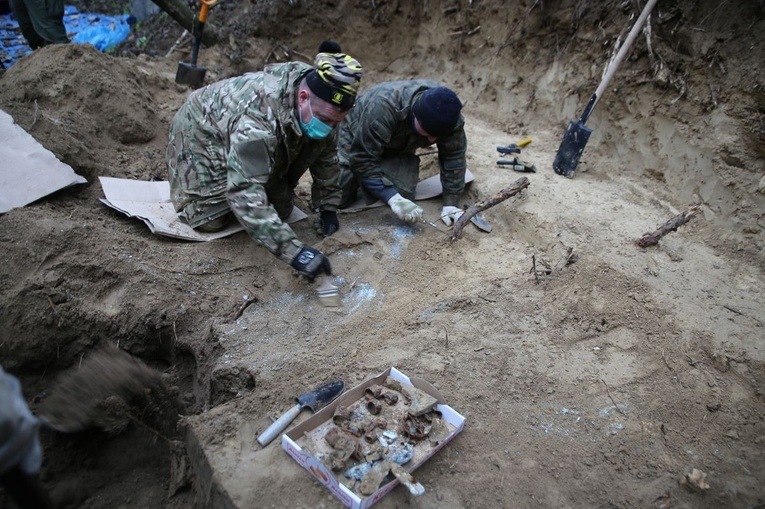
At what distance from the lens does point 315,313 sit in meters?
2.89

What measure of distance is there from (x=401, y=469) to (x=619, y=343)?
152cm

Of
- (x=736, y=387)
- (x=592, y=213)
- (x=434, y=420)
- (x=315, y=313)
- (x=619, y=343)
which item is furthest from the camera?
(x=592, y=213)

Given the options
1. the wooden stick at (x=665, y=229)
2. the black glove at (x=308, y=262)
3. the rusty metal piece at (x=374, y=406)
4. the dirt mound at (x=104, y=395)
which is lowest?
the dirt mound at (x=104, y=395)

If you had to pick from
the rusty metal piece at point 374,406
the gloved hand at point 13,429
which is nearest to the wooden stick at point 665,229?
the rusty metal piece at point 374,406

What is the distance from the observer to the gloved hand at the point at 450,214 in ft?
12.5

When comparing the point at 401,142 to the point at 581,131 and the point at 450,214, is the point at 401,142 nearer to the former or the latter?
the point at 450,214

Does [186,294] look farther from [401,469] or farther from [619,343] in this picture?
[619,343]

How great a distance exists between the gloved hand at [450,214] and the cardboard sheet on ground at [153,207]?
3.55ft

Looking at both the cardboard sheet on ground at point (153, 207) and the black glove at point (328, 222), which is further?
the black glove at point (328, 222)

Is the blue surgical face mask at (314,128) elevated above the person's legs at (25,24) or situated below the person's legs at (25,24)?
above

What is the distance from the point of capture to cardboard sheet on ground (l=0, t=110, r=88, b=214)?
10.2 ft

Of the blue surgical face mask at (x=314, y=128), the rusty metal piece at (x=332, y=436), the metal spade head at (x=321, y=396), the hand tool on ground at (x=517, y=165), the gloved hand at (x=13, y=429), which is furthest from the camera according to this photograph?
the hand tool on ground at (x=517, y=165)

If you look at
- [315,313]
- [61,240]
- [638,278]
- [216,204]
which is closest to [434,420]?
[315,313]

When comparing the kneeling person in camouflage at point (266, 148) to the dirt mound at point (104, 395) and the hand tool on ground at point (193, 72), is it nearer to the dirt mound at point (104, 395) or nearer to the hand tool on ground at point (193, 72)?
the dirt mound at point (104, 395)
